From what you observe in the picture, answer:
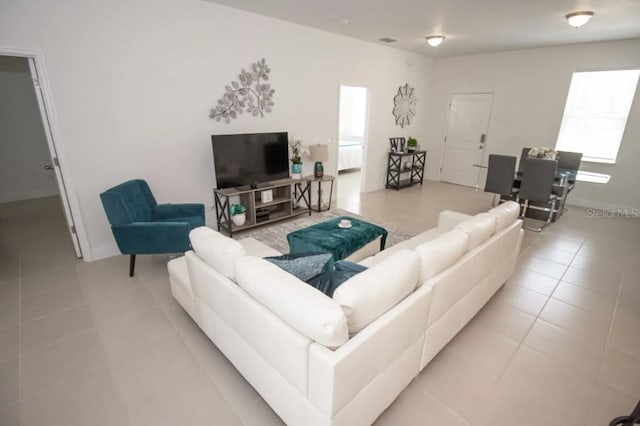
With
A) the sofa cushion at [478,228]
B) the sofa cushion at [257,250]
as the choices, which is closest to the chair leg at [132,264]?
the sofa cushion at [257,250]

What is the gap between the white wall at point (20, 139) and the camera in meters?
5.10

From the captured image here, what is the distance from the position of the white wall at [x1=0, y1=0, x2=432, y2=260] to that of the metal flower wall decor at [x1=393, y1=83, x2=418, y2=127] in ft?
7.77

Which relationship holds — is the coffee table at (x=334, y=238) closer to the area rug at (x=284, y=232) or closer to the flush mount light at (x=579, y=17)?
the area rug at (x=284, y=232)

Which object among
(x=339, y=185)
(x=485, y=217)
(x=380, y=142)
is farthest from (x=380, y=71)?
(x=485, y=217)

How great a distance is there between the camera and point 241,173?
163 inches

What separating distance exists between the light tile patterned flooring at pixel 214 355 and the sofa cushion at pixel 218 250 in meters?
0.72

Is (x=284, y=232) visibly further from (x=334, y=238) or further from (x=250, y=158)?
(x=334, y=238)

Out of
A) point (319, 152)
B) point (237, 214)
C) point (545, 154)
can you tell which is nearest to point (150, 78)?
point (237, 214)

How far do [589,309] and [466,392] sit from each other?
5.80 feet

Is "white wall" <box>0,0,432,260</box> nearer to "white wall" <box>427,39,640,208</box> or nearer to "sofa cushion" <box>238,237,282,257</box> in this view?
"sofa cushion" <box>238,237,282,257</box>

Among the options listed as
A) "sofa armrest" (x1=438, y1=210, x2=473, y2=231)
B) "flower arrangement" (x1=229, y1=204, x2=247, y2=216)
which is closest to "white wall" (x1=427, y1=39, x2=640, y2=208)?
"sofa armrest" (x1=438, y1=210, x2=473, y2=231)

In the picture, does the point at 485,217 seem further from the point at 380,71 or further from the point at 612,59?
the point at 612,59

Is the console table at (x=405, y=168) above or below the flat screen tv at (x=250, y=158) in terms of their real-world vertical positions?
below

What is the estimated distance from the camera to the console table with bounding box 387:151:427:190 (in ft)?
22.5
